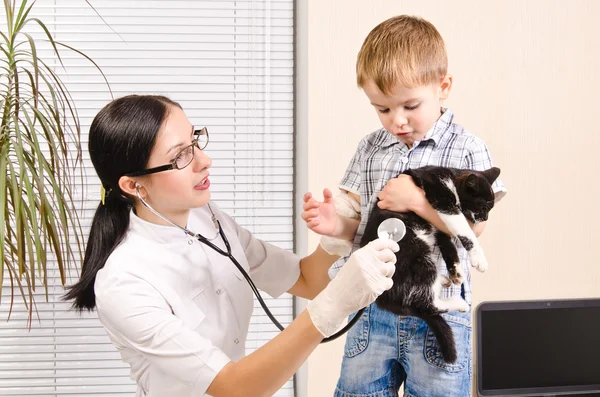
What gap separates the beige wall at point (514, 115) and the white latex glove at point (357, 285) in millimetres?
882

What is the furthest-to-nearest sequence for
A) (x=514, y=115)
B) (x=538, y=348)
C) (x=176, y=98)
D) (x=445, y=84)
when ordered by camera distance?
(x=176, y=98)
(x=514, y=115)
(x=538, y=348)
(x=445, y=84)

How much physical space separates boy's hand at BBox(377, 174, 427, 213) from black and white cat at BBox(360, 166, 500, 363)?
0.01 metres

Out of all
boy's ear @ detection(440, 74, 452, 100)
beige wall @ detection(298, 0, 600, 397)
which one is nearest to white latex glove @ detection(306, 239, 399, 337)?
boy's ear @ detection(440, 74, 452, 100)

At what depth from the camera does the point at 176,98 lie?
249 cm

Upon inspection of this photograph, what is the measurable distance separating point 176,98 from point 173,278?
1.20 metres

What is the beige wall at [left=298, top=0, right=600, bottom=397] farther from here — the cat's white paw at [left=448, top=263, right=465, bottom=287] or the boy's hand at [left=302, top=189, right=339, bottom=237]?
the cat's white paw at [left=448, top=263, right=465, bottom=287]

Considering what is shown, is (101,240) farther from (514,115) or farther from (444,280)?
(514,115)

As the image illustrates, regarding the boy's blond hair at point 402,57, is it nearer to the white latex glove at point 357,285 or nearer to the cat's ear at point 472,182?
the cat's ear at point 472,182

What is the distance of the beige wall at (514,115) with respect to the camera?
207 cm

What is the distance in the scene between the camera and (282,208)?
8.29 ft

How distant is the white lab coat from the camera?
1305mm

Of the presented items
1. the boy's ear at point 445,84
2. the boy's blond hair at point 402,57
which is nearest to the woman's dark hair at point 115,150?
the boy's blond hair at point 402,57

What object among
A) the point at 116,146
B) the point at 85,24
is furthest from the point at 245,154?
the point at 116,146

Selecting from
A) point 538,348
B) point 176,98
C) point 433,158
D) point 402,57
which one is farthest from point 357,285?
point 176,98
